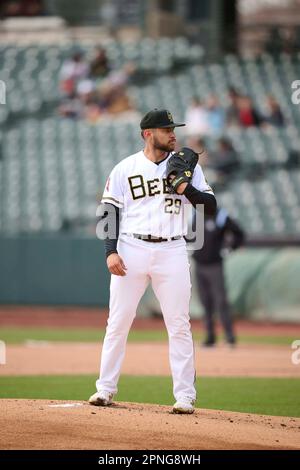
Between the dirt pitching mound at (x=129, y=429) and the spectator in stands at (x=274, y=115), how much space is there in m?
15.1

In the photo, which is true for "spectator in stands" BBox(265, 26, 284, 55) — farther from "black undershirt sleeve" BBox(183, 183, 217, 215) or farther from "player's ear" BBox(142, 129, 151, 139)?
"black undershirt sleeve" BBox(183, 183, 217, 215)

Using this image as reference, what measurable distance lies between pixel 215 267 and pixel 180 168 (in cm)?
715

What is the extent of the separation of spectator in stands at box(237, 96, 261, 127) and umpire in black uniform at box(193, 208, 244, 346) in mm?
7995

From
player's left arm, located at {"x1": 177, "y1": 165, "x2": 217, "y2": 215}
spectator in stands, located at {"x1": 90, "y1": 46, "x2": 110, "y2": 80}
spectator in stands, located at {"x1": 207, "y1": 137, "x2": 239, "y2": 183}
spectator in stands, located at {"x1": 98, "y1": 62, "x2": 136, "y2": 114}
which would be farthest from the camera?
spectator in stands, located at {"x1": 90, "y1": 46, "x2": 110, "y2": 80}

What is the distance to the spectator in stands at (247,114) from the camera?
22359mm

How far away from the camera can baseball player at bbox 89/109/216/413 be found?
7.46m

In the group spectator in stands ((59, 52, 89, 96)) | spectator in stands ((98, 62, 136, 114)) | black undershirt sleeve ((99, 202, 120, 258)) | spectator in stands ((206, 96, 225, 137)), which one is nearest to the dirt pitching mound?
black undershirt sleeve ((99, 202, 120, 258))

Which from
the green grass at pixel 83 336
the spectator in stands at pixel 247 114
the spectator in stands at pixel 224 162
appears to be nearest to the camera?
the green grass at pixel 83 336

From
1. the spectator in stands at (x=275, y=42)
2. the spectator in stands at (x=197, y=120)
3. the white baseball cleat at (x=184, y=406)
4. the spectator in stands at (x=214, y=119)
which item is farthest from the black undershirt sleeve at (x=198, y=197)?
the spectator in stands at (x=275, y=42)

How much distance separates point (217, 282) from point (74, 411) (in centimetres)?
734

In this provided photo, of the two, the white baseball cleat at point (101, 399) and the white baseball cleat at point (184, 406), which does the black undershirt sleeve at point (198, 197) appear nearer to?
the white baseball cleat at point (184, 406)

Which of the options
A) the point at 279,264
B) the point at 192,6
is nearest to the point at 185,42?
the point at 192,6

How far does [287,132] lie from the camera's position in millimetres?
22031

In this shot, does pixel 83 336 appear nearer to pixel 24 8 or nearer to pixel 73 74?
pixel 73 74
